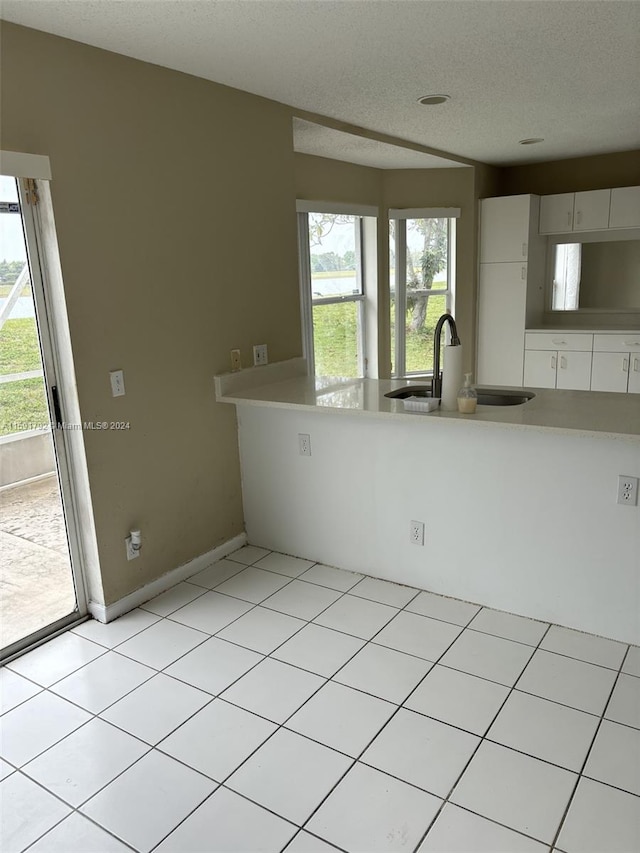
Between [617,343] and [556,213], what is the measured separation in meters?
1.27

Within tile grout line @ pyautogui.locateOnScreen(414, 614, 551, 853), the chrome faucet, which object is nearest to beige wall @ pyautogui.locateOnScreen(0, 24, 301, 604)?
the chrome faucet

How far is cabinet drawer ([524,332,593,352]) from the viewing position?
17.1 ft

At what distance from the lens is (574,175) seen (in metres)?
5.52

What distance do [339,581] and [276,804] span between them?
1360mm

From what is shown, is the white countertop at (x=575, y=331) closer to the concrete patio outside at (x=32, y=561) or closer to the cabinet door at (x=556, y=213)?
the cabinet door at (x=556, y=213)

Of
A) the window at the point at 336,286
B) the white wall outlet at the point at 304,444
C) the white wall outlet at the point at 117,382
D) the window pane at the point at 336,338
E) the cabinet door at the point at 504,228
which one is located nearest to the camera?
the white wall outlet at the point at 117,382

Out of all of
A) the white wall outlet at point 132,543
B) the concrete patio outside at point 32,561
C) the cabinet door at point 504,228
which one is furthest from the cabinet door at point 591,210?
the concrete patio outside at point 32,561

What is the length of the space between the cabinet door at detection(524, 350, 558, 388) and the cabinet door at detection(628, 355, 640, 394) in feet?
1.95

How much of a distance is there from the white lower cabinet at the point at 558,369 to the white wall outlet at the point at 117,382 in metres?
3.77

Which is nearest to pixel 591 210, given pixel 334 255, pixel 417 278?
pixel 417 278

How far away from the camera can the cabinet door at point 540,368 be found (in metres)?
5.41

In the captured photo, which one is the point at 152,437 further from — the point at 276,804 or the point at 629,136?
the point at 629,136

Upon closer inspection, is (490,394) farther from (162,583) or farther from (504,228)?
(504,228)

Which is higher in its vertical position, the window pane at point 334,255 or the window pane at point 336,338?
the window pane at point 334,255
